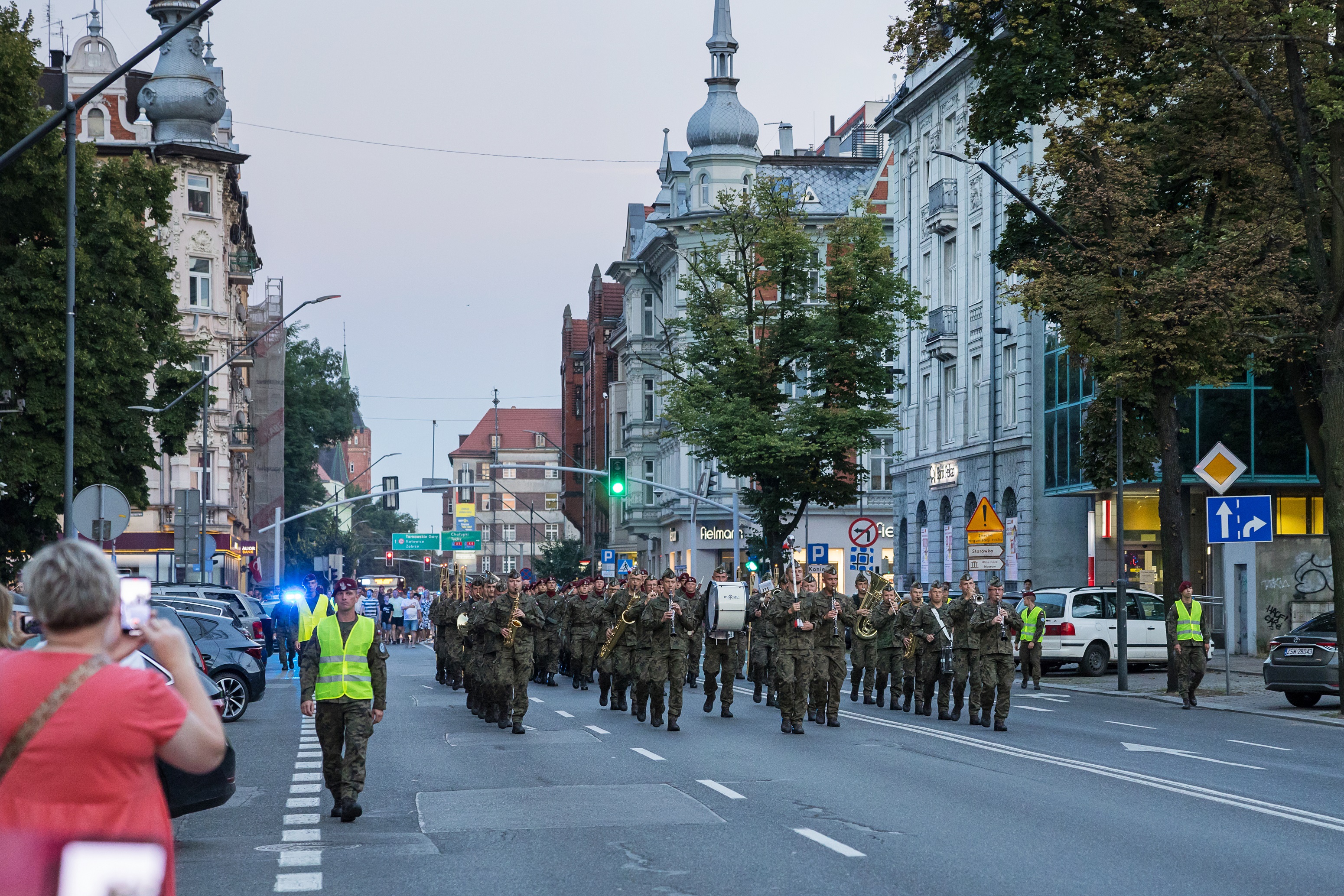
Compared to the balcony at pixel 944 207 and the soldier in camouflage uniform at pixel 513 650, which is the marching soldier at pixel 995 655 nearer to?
the soldier in camouflage uniform at pixel 513 650

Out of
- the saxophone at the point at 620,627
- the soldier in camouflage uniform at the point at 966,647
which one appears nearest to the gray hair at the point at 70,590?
the soldier in camouflage uniform at the point at 966,647

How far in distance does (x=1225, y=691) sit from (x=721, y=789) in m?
16.5

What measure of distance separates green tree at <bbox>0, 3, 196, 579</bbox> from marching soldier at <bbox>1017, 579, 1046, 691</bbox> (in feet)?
58.1

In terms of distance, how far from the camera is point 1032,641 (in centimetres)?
3192

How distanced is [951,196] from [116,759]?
167 feet

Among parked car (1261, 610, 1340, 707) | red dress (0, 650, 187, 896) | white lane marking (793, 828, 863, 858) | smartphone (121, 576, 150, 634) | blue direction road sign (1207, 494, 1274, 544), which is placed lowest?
white lane marking (793, 828, 863, 858)

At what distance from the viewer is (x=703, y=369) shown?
1815 inches

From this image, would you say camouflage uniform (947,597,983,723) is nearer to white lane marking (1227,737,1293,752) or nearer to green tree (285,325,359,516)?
white lane marking (1227,737,1293,752)

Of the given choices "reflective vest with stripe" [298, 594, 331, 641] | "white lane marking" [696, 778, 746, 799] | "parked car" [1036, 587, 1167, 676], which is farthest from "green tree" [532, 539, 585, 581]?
"reflective vest with stripe" [298, 594, 331, 641]

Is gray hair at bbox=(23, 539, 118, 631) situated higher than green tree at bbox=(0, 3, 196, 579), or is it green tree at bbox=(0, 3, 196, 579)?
green tree at bbox=(0, 3, 196, 579)

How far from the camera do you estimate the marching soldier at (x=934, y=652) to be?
24000mm

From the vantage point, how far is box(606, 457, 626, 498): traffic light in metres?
44.8

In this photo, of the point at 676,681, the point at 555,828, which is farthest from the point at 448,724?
the point at 555,828

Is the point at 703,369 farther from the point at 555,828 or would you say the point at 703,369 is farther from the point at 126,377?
the point at 555,828
